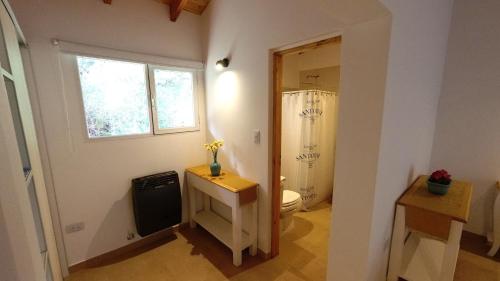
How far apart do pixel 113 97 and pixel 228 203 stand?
5.18ft

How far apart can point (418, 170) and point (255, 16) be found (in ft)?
7.44

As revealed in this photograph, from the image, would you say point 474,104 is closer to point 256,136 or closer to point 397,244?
point 397,244

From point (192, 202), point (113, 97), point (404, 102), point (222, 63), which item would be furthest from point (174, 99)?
point (404, 102)

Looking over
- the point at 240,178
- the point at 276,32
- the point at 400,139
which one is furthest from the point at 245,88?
the point at 400,139

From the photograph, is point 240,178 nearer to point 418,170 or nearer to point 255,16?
point 255,16

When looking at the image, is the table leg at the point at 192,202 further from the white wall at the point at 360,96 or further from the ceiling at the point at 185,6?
the ceiling at the point at 185,6

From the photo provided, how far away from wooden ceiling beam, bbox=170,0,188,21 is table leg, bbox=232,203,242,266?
2141 mm

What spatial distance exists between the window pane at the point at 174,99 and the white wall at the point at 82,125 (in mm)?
184

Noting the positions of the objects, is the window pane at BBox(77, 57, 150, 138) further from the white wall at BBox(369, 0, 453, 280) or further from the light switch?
the white wall at BBox(369, 0, 453, 280)

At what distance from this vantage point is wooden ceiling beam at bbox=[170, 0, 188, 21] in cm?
215

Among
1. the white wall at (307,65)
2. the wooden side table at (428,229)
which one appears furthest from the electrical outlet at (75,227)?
the white wall at (307,65)

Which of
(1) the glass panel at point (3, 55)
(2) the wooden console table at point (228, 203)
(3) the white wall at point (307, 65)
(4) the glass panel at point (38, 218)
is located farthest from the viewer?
(3) the white wall at point (307, 65)

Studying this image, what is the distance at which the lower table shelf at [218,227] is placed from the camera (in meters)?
2.13

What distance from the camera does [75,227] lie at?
1958 mm
